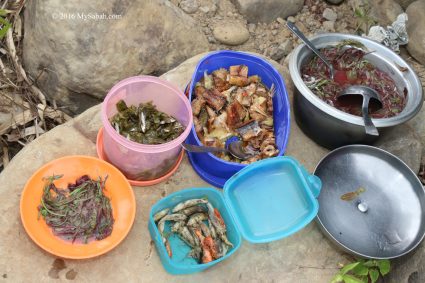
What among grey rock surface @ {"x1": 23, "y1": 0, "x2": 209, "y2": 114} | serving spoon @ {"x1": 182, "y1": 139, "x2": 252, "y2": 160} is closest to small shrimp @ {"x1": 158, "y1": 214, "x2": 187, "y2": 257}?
serving spoon @ {"x1": 182, "y1": 139, "x2": 252, "y2": 160}

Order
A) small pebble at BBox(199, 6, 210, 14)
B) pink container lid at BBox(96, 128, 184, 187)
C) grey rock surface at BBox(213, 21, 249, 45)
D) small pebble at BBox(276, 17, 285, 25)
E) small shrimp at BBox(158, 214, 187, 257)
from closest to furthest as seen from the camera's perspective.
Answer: small shrimp at BBox(158, 214, 187, 257)
pink container lid at BBox(96, 128, 184, 187)
grey rock surface at BBox(213, 21, 249, 45)
small pebble at BBox(199, 6, 210, 14)
small pebble at BBox(276, 17, 285, 25)

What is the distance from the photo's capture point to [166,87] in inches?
95.3

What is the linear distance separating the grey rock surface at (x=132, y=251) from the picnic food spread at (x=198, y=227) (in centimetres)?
11

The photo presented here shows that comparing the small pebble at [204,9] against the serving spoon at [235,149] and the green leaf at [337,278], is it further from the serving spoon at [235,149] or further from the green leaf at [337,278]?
the green leaf at [337,278]

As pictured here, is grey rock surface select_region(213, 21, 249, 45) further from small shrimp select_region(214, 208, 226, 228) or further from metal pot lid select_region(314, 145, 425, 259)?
small shrimp select_region(214, 208, 226, 228)

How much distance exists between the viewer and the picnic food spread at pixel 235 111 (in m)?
2.52

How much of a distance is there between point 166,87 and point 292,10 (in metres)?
1.69

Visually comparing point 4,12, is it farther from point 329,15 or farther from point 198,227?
point 329,15

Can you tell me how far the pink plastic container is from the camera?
7.25 ft

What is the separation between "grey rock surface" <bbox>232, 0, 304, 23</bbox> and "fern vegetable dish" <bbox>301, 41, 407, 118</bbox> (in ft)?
2.96

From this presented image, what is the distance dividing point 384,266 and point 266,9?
6.44ft

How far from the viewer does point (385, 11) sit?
3777 mm

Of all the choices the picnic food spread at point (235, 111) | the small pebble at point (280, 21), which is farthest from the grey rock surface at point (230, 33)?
the picnic food spread at point (235, 111)

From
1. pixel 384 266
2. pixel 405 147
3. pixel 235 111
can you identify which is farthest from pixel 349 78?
pixel 384 266
